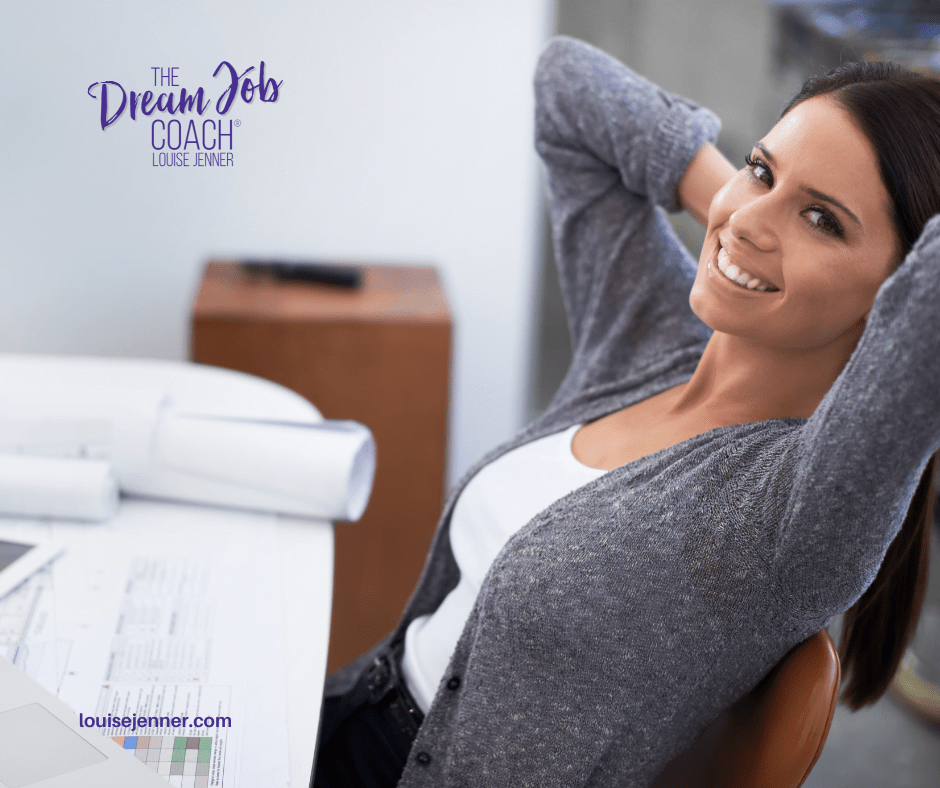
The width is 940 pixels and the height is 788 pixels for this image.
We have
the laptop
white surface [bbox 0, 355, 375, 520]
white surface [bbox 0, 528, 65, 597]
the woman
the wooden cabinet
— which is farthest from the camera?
the wooden cabinet

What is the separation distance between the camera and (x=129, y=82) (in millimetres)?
566

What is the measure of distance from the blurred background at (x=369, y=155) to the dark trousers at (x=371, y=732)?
432 mm

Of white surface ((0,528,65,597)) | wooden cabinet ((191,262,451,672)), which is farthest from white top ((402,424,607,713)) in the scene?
wooden cabinet ((191,262,451,672))

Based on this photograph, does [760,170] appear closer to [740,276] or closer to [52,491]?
[740,276]

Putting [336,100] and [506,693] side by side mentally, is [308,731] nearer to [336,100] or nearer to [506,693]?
[506,693]

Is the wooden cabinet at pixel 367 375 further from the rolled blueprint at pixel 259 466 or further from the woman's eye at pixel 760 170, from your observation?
A: the woman's eye at pixel 760 170

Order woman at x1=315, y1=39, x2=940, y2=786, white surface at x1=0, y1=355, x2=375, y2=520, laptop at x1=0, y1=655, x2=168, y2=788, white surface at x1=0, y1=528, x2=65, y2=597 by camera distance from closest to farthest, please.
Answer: laptop at x1=0, y1=655, x2=168, y2=788 < woman at x1=315, y1=39, x2=940, y2=786 < white surface at x1=0, y1=528, x2=65, y2=597 < white surface at x1=0, y1=355, x2=375, y2=520

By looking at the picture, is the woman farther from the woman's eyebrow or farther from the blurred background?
the blurred background

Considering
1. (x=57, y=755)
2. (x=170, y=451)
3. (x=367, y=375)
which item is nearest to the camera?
(x=57, y=755)

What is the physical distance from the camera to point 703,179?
0.87m

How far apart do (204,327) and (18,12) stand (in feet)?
2.88

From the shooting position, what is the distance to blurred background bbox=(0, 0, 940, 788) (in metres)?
0.57

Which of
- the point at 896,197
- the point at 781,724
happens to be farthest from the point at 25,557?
the point at 896,197

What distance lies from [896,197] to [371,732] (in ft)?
1.99
